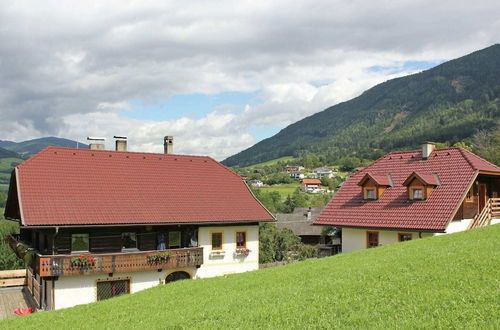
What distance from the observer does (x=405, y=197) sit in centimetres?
2520

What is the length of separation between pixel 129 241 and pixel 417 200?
1516cm

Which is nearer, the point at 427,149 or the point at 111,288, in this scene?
the point at 111,288

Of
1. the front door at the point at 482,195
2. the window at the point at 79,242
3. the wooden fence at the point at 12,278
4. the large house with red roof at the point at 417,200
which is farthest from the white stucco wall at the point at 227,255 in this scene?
the front door at the point at 482,195

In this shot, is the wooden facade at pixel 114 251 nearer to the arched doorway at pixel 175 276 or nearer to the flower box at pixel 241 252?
the arched doorway at pixel 175 276

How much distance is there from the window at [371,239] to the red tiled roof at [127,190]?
6.02 meters

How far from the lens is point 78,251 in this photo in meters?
23.7

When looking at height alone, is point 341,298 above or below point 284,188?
below

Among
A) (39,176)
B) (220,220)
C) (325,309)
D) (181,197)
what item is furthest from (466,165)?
(39,176)

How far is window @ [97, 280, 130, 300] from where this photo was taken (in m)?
23.3

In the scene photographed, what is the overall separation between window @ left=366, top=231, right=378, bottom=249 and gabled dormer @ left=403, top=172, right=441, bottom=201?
2630 millimetres

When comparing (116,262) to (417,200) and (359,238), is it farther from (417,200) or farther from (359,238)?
(417,200)

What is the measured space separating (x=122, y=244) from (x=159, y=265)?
94.0 inches

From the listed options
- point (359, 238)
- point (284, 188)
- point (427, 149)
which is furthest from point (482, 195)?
point (284, 188)

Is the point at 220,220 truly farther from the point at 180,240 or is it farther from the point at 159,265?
the point at 159,265
